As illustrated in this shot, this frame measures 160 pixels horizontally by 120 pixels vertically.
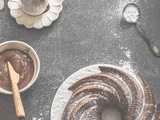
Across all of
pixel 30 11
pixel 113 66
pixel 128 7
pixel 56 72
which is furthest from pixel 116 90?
pixel 30 11

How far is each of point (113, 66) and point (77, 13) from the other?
36 cm

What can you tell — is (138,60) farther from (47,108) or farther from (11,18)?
(11,18)

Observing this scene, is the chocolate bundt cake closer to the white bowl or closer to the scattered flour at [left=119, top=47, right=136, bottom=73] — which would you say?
the scattered flour at [left=119, top=47, right=136, bottom=73]

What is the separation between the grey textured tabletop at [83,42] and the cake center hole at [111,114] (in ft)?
0.73

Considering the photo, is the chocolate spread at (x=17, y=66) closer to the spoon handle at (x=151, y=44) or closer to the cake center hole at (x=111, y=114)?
the cake center hole at (x=111, y=114)

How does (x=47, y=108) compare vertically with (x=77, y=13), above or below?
below

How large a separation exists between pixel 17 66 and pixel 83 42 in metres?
0.38

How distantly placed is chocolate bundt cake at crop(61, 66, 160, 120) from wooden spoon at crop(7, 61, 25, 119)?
0.84 feet

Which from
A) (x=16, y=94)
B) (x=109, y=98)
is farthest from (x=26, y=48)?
(x=109, y=98)

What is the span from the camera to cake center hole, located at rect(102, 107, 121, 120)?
1.36 meters

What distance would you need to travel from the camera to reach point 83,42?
1.45 m

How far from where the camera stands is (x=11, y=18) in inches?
56.4

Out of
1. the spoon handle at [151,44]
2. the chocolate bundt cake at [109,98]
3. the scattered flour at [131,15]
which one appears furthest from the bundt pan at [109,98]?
the scattered flour at [131,15]

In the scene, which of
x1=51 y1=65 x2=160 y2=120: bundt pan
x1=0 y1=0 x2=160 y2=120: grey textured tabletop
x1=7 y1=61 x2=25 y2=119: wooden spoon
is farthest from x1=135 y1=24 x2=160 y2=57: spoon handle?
x1=7 y1=61 x2=25 y2=119: wooden spoon
